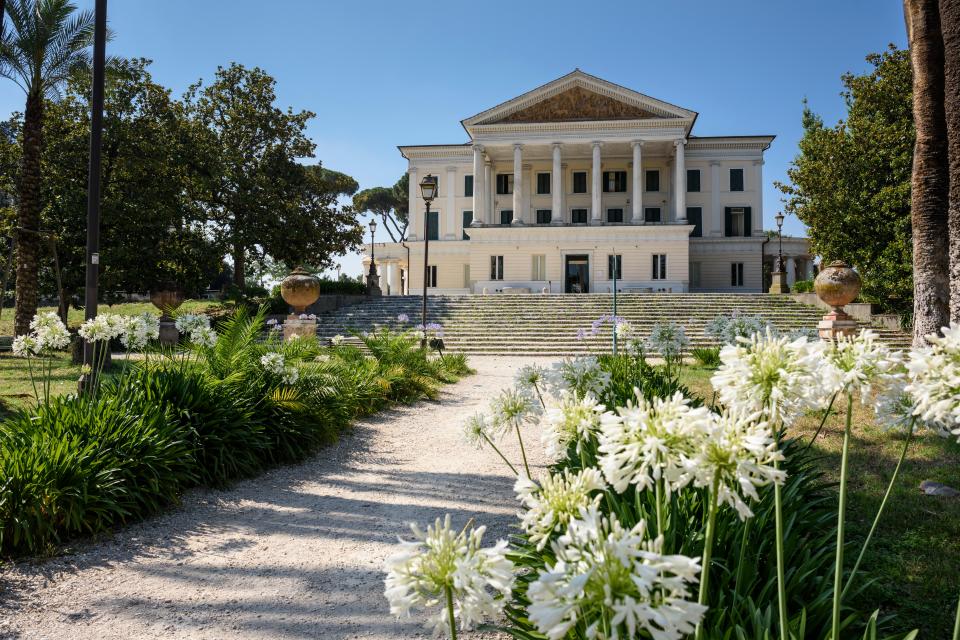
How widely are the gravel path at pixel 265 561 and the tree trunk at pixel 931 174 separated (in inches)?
258

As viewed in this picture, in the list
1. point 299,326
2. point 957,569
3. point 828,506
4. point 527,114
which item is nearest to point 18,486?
point 828,506

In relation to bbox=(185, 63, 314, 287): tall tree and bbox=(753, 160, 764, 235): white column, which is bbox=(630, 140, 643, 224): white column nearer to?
bbox=(753, 160, 764, 235): white column

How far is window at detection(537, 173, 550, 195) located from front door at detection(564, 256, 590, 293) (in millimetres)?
8168

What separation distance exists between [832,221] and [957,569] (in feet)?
62.4

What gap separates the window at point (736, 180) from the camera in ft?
142

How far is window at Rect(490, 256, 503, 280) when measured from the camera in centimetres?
3803

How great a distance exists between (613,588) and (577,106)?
4080 cm

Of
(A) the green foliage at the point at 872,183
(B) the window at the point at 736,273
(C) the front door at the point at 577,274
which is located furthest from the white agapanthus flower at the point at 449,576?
(B) the window at the point at 736,273

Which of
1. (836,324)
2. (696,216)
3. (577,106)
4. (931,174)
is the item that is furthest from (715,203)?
(931,174)

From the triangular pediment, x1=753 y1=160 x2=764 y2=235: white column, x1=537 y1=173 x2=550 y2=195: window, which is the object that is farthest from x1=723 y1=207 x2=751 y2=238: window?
x1=537 y1=173 x2=550 y2=195: window

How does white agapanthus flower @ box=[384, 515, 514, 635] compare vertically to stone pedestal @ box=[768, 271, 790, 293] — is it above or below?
below

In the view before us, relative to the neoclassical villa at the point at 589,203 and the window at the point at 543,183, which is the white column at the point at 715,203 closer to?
the neoclassical villa at the point at 589,203

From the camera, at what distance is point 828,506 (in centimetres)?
379

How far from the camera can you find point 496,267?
125ft
